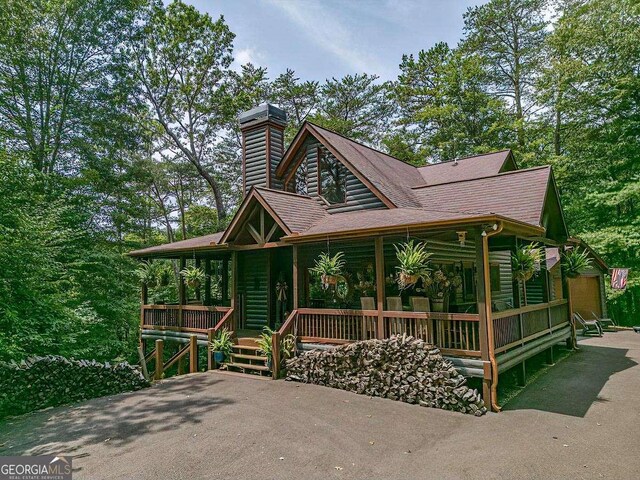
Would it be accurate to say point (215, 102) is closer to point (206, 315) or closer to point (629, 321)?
point (206, 315)

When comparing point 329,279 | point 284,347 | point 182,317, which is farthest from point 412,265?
point 182,317

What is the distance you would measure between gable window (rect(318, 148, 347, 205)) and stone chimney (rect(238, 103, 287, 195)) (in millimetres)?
2430

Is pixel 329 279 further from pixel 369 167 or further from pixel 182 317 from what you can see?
pixel 182 317

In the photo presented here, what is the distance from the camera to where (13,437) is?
6121 millimetres

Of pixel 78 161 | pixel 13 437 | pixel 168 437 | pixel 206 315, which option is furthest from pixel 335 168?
pixel 78 161

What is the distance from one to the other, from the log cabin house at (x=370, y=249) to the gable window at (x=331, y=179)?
0.04m

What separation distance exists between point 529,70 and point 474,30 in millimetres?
4412

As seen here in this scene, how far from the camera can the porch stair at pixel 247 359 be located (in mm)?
9766

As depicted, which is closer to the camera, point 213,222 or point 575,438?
point 575,438

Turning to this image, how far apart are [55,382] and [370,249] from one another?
Result: 7875 millimetres

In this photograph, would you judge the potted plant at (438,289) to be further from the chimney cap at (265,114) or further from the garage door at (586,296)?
the garage door at (586,296)

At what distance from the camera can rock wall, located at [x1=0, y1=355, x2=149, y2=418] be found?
7727 mm

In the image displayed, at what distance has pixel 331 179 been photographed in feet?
42.1
